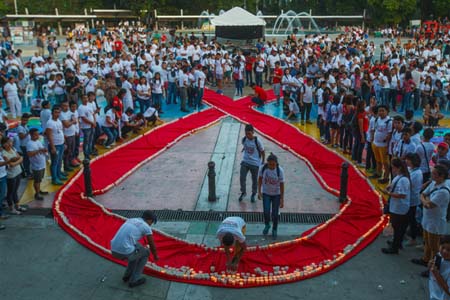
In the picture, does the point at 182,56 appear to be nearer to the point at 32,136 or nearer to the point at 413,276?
the point at 32,136

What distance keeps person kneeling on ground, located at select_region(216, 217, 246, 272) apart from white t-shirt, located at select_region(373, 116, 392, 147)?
507cm

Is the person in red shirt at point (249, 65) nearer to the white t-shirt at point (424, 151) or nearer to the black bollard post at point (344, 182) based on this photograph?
the black bollard post at point (344, 182)

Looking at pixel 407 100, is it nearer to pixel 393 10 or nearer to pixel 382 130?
pixel 382 130

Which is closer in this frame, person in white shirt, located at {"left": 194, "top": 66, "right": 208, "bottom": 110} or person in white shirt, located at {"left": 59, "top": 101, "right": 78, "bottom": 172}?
person in white shirt, located at {"left": 59, "top": 101, "right": 78, "bottom": 172}

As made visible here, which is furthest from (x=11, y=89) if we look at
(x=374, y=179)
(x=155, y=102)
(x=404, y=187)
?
(x=404, y=187)

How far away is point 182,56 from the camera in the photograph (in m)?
24.4

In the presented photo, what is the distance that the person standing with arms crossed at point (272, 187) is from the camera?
28.0 ft

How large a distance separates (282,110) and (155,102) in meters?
4.97

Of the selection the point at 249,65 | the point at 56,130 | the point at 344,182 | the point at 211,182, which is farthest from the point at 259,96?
the point at 56,130

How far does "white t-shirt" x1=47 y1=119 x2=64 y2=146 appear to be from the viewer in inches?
442

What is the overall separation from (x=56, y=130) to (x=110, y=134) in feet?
10.4

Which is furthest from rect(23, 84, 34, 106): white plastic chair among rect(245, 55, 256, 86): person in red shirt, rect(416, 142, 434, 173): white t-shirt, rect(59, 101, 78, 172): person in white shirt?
rect(416, 142, 434, 173): white t-shirt

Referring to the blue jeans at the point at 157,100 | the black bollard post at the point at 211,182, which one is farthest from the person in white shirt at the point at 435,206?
the blue jeans at the point at 157,100

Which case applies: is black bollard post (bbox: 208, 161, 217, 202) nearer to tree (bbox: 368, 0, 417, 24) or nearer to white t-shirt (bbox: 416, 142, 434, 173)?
white t-shirt (bbox: 416, 142, 434, 173)
